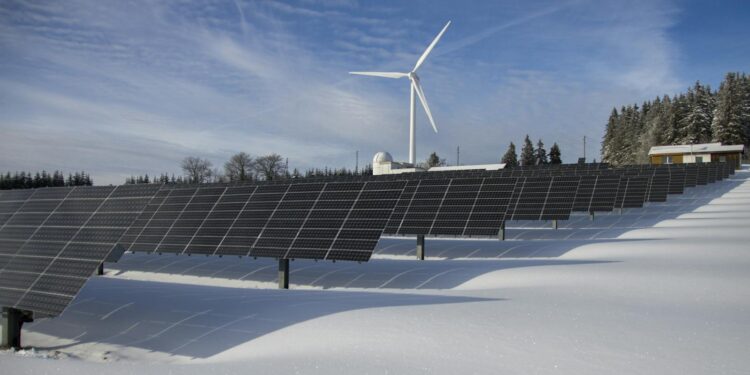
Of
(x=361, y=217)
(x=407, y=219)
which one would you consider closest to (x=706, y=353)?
(x=361, y=217)

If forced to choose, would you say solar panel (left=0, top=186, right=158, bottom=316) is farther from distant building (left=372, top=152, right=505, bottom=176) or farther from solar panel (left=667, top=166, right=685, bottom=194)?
distant building (left=372, top=152, right=505, bottom=176)

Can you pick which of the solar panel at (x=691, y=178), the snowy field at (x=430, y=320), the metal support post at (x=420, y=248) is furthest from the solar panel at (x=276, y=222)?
the solar panel at (x=691, y=178)

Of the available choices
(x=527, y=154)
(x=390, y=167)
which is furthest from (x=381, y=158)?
(x=527, y=154)

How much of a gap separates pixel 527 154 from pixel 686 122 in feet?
139

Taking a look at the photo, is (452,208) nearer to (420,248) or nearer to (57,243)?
(420,248)

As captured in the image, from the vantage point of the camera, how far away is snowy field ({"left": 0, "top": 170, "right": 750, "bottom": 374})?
9047 mm

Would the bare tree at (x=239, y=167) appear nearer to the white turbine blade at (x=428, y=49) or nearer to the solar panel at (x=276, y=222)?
the white turbine blade at (x=428, y=49)

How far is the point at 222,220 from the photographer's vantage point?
2158 cm

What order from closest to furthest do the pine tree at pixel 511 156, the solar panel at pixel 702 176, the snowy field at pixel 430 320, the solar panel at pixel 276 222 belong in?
the snowy field at pixel 430 320
the solar panel at pixel 276 222
the solar panel at pixel 702 176
the pine tree at pixel 511 156

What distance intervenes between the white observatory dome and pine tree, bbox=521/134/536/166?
79.0m

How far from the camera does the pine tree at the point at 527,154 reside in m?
160

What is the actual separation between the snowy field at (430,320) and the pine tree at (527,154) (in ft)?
457

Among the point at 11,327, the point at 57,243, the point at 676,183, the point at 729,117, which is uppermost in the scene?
the point at 729,117

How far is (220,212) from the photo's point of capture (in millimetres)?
22406
